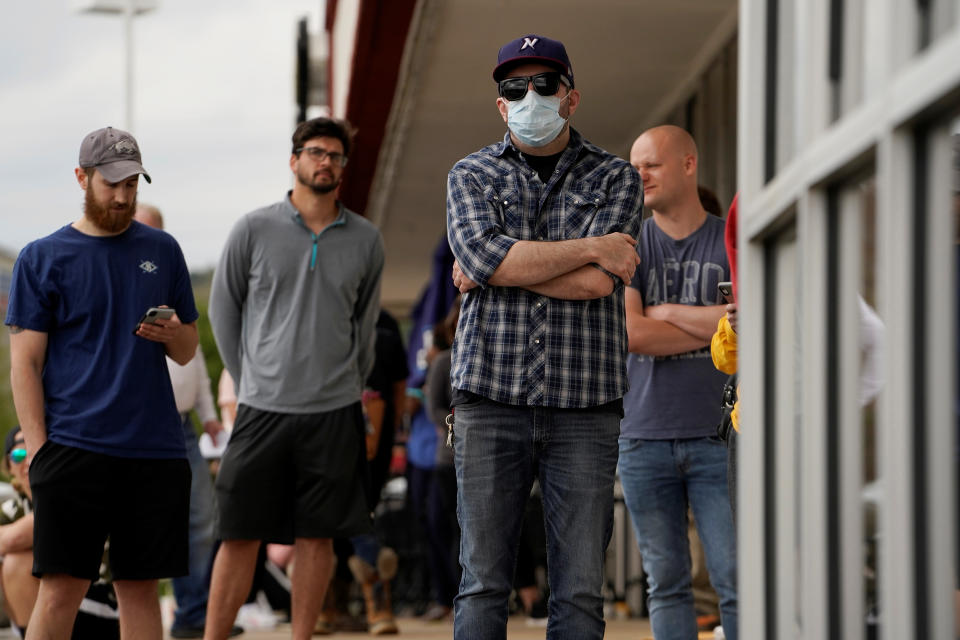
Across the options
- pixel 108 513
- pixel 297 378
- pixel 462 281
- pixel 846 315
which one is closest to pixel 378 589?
pixel 297 378

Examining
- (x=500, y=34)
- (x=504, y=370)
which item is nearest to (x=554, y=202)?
(x=504, y=370)

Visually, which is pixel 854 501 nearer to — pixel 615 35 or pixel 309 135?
pixel 309 135

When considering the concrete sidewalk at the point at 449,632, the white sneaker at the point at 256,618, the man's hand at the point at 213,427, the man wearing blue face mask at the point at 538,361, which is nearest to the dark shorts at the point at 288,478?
the man's hand at the point at 213,427

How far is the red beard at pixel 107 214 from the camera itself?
4.90 m

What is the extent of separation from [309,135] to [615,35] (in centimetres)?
343

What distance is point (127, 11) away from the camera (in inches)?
655

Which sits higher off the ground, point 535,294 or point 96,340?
point 535,294

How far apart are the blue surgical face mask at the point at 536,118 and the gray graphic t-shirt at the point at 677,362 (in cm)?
106

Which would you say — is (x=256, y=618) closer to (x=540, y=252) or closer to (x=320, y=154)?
(x=320, y=154)

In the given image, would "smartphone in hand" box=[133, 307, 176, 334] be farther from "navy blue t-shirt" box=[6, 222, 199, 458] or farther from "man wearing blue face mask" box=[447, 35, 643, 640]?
"man wearing blue face mask" box=[447, 35, 643, 640]

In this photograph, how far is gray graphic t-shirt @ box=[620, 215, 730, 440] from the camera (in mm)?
4875

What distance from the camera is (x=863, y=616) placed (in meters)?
2.02

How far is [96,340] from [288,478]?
1.25 m

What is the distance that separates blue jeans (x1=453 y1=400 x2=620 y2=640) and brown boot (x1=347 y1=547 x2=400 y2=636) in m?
4.21
